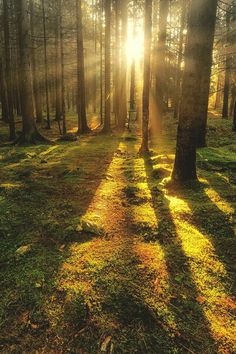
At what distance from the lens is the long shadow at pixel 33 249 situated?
10.1 feet

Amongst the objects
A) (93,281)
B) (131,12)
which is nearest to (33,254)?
(93,281)

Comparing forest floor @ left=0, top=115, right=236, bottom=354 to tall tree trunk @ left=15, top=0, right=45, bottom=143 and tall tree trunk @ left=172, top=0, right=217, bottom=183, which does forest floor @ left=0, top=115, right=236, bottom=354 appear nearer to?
tall tree trunk @ left=172, top=0, right=217, bottom=183

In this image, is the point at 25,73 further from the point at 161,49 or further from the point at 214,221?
the point at 214,221

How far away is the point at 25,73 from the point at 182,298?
13828 millimetres

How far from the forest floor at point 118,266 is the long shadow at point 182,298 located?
0.01 metres

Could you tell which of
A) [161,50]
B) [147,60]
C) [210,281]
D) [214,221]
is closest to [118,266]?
[210,281]

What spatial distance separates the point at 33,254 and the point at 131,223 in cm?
189

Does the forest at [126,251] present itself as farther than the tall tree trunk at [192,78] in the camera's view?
No

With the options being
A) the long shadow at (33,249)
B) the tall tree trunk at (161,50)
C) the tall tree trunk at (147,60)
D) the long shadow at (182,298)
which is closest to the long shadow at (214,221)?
the long shadow at (182,298)

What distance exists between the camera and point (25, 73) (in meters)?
14.3

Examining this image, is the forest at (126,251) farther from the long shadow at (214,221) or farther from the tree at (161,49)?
the tree at (161,49)

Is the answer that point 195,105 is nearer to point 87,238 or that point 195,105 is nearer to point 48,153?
point 87,238

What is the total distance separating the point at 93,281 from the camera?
12.2 feet

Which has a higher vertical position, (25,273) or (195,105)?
(195,105)
